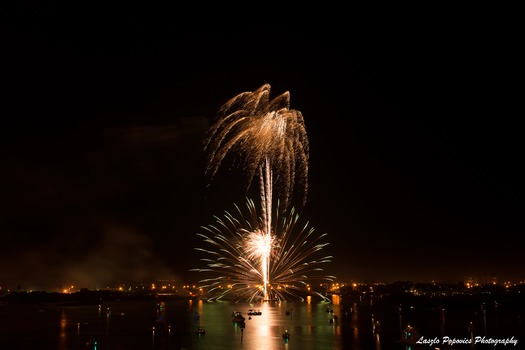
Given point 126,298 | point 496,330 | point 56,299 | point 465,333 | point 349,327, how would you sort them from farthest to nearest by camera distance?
point 126,298
point 56,299
point 349,327
point 496,330
point 465,333

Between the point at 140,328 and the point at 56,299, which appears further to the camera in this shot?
the point at 56,299

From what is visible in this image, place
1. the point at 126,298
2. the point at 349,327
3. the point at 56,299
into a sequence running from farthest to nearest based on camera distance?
the point at 126,298 → the point at 56,299 → the point at 349,327

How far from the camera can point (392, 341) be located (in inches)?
1607

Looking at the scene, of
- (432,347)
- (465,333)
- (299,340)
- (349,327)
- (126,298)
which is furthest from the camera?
(126,298)

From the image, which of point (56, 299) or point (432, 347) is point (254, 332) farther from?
point (56, 299)

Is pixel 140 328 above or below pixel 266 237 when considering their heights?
below

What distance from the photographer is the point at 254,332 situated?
161ft

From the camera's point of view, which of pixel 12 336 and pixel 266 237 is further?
pixel 12 336

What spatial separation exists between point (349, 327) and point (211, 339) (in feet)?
57.4

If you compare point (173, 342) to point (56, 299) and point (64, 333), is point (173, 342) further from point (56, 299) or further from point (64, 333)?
point (56, 299)

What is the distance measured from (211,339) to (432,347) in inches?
706

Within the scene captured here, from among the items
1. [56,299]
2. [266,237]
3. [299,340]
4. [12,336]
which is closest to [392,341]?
[299,340]

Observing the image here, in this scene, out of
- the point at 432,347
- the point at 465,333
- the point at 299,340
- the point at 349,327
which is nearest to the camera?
the point at 432,347

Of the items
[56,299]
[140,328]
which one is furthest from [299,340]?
[56,299]
